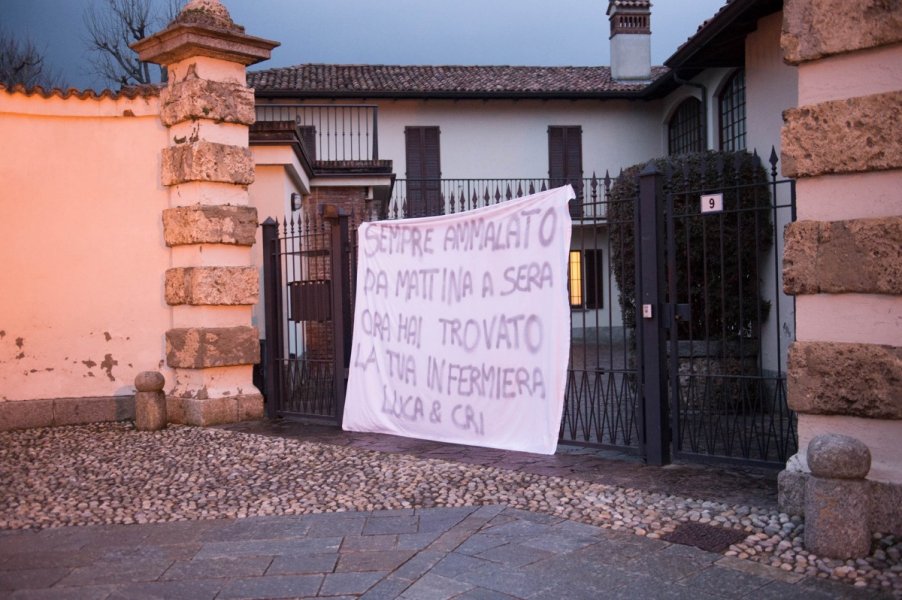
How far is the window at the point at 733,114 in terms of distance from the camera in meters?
15.6

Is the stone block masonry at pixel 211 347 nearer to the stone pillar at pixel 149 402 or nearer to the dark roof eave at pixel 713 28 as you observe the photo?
the stone pillar at pixel 149 402

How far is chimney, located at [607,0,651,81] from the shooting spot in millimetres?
25625

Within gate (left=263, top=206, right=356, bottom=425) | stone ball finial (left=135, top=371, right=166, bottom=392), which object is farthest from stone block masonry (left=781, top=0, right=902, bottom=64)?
stone ball finial (left=135, top=371, right=166, bottom=392)

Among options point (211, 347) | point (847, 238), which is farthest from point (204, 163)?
point (847, 238)

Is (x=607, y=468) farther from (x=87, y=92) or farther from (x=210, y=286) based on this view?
(x=87, y=92)

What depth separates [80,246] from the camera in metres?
9.45

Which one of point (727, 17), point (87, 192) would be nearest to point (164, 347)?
point (87, 192)

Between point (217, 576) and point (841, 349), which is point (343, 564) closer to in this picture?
point (217, 576)

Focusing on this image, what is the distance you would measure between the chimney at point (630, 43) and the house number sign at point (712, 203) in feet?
67.4

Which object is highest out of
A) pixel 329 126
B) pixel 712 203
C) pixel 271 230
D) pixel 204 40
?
pixel 329 126

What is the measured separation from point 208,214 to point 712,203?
5381mm

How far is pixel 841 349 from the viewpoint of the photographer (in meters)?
4.85

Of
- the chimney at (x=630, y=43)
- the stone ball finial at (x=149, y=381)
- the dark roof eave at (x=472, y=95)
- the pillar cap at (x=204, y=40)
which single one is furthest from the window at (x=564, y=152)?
the stone ball finial at (x=149, y=381)

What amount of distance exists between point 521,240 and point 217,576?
363 cm
